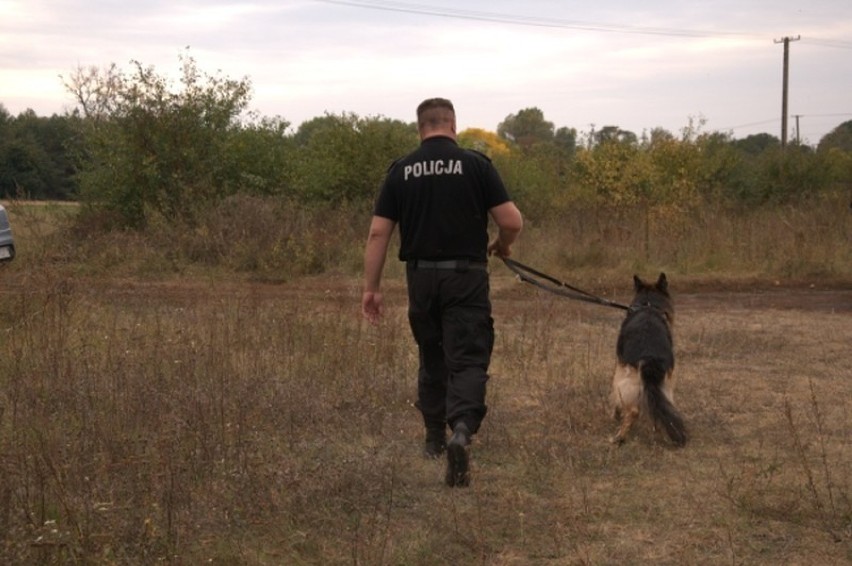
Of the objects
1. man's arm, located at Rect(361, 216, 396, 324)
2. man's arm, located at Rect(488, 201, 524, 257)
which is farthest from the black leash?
man's arm, located at Rect(361, 216, 396, 324)

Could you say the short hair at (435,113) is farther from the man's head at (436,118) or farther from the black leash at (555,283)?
the black leash at (555,283)

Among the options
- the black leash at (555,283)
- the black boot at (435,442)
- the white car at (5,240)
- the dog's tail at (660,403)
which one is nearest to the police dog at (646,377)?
the dog's tail at (660,403)

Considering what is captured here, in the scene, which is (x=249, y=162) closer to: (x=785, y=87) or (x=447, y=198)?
(x=447, y=198)

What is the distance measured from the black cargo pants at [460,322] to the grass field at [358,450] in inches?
18.0

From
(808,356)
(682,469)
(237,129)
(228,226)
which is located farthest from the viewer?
(237,129)

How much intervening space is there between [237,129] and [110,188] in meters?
2.68

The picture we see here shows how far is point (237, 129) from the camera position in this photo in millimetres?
19250

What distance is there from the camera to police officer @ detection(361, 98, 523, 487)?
5355 millimetres

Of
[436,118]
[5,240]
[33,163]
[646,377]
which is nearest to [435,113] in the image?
[436,118]

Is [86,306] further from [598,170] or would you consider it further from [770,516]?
[598,170]

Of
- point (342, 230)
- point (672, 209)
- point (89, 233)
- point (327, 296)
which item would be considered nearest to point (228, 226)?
point (342, 230)

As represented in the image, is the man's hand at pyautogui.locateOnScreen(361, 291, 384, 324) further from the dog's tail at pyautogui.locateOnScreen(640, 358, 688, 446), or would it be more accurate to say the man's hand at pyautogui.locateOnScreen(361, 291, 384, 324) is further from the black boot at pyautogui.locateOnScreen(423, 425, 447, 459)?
the dog's tail at pyautogui.locateOnScreen(640, 358, 688, 446)

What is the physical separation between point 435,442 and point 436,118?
1896 millimetres

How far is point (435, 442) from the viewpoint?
5.89 meters
